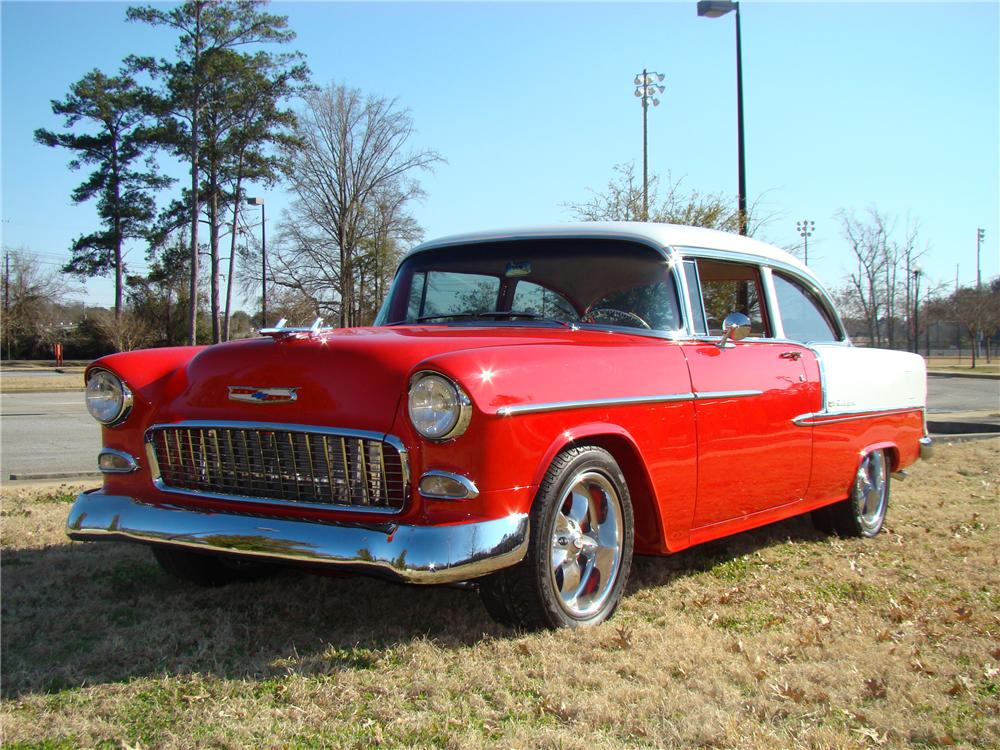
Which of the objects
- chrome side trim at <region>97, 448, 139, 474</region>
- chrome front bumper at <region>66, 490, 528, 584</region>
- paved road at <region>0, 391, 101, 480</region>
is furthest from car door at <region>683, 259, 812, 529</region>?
paved road at <region>0, 391, 101, 480</region>

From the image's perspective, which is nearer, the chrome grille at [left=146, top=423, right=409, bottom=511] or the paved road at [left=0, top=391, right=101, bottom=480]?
the chrome grille at [left=146, top=423, right=409, bottom=511]

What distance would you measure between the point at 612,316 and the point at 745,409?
30.3 inches

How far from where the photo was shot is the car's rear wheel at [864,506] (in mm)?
5430

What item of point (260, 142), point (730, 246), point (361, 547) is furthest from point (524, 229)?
point (260, 142)

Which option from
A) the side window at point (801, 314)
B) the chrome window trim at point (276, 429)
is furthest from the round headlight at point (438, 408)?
the side window at point (801, 314)

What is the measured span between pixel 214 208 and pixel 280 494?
3253 centimetres

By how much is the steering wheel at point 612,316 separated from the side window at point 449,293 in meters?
0.49

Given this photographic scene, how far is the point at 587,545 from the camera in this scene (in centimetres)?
356

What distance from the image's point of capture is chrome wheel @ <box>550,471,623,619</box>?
11.4 ft

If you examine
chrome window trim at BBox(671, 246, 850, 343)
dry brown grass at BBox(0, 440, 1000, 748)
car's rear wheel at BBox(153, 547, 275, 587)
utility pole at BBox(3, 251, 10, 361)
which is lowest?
dry brown grass at BBox(0, 440, 1000, 748)

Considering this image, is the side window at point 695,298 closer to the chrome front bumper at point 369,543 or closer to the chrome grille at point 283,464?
the chrome front bumper at point 369,543

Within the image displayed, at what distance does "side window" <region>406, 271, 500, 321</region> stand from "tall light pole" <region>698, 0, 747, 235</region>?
9.18 metres

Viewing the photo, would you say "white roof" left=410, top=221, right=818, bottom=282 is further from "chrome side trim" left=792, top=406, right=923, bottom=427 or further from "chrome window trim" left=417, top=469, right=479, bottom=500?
"chrome window trim" left=417, top=469, right=479, bottom=500

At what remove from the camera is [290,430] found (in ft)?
10.5
